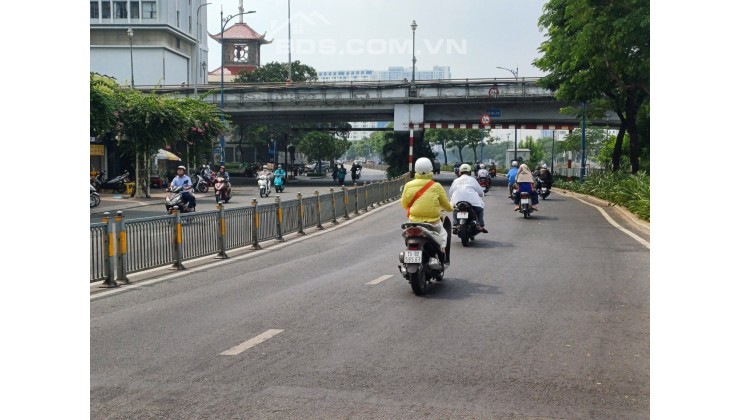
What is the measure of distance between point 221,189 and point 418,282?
25.7 metres

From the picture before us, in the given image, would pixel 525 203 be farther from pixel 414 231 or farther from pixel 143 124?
pixel 143 124

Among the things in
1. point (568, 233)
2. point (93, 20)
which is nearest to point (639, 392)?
point (568, 233)

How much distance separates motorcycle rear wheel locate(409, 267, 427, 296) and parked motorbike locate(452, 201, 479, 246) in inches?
224

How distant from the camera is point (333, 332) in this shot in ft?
27.7

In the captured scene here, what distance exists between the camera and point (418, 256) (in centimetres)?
1052

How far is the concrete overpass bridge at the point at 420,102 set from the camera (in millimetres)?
52406

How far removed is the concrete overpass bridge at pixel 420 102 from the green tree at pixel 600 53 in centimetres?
→ 1340

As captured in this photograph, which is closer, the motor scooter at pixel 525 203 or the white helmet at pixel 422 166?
the white helmet at pixel 422 166

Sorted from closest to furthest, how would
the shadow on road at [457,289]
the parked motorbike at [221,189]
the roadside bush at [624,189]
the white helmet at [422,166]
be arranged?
the shadow on road at [457,289] < the white helmet at [422,166] < the roadside bush at [624,189] < the parked motorbike at [221,189]

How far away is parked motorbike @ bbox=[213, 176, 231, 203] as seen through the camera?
116 feet

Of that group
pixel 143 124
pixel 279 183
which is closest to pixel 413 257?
pixel 143 124

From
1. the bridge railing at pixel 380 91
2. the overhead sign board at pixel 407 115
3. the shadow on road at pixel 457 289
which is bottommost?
the shadow on road at pixel 457 289

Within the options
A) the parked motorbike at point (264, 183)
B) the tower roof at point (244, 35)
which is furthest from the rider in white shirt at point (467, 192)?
the tower roof at point (244, 35)

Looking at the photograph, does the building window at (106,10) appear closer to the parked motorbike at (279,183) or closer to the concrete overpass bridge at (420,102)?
the concrete overpass bridge at (420,102)
